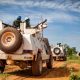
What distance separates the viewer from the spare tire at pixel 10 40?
15844mm

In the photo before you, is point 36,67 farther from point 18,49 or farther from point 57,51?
point 57,51

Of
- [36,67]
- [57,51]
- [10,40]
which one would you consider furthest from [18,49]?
[57,51]

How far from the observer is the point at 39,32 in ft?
62.1

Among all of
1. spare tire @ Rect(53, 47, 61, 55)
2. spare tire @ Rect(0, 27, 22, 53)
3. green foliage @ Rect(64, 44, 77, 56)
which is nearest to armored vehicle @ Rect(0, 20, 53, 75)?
spare tire @ Rect(0, 27, 22, 53)

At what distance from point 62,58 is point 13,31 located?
23805 mm

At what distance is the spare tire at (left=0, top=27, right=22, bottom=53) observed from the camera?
15.8 meters

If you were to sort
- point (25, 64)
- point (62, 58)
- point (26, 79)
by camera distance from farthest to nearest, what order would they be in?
point (62, 58) < point (25, 64) < point (26, 79)

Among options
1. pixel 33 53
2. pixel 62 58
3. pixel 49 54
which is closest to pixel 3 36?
pixel 33 53

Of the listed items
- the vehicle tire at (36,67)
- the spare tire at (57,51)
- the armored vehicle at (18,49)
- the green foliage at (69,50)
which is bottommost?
the vehicle tire at (36,67)

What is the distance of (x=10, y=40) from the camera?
1611 cm

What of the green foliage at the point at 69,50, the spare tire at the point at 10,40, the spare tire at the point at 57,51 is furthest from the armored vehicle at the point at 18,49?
the green foliage at the point at 69,50

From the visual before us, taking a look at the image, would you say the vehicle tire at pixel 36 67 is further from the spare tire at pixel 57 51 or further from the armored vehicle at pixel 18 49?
the spare tire at pixel 57 51

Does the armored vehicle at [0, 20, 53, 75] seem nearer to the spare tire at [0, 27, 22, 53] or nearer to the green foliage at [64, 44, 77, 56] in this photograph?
the spare tire at [0, 27, 22, 53]

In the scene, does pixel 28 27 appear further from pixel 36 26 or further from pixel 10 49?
pixel 10 49
